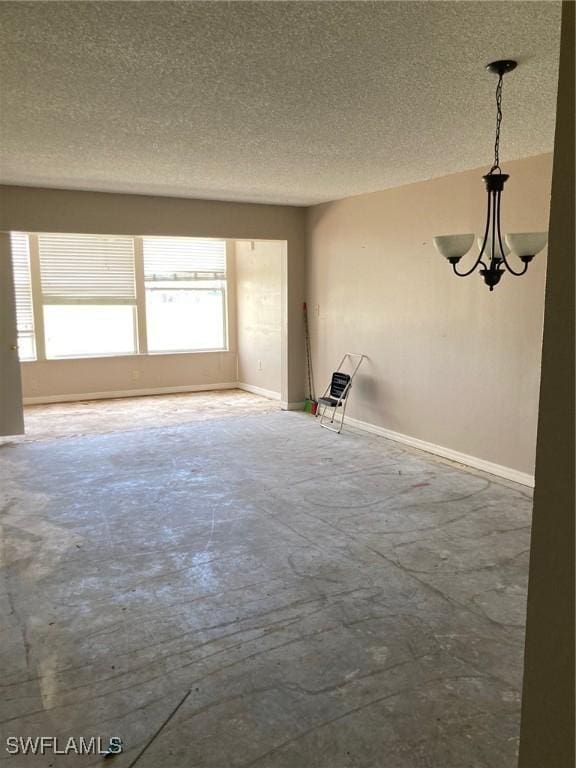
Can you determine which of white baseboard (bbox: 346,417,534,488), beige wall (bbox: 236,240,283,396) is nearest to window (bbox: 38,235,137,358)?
beige wall (bbox: 236,240,283,396)

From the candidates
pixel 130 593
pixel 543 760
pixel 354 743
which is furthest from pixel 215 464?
pixel 543 760

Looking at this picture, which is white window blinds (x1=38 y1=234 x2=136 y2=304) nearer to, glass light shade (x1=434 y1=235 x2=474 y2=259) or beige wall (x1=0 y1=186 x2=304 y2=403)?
beige wall (x1=0 y1=186 x2=304 y2=403)

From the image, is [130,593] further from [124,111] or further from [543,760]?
[124,111]

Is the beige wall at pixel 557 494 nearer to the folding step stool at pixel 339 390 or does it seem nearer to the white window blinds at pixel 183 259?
the folding step stool at pixel 339 390

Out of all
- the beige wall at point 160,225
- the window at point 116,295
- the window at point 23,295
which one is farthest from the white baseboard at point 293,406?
the window at point 23,295

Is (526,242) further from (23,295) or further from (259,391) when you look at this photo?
(23,295)

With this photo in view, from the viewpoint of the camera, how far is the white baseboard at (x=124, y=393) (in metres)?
7.72

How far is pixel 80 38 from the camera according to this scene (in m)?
2.22

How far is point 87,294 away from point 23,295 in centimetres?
81

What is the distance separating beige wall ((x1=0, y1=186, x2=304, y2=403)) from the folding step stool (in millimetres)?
915

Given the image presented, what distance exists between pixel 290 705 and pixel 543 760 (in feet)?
4.59

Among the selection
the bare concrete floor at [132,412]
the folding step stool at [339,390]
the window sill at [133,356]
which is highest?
the window sill at [133,356]

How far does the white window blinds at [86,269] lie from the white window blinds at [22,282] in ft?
0.59

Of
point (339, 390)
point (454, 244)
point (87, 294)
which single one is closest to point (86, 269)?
point (87, 294)
